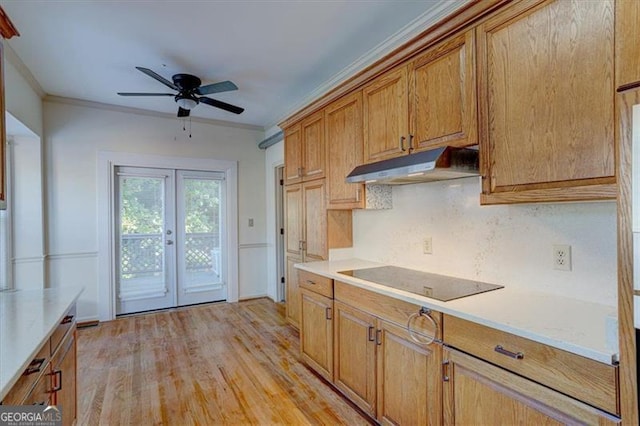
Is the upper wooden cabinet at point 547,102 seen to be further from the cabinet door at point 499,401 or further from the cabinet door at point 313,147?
the cabinet door at point 313,147

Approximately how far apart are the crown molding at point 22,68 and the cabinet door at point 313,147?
102 inches

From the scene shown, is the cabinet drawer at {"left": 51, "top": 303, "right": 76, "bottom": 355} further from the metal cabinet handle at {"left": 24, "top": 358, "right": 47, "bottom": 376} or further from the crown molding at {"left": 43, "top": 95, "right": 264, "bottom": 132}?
the crown molding at {"left": 43, "top": 95, "right": 264, "bottom": 132}

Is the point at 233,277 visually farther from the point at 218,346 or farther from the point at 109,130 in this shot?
the point at 109,130

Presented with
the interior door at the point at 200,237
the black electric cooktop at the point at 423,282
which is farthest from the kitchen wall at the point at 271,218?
the black electric cooktop at the point at 423,282

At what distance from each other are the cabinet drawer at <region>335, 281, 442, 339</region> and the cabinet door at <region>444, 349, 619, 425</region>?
167 mm

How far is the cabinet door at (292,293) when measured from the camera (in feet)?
12.0

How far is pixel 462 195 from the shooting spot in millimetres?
2131

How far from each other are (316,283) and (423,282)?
92 centimetres

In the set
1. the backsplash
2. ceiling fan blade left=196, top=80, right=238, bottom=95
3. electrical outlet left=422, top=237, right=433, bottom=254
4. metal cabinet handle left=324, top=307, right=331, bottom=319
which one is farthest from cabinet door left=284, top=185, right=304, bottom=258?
electrical outlet left=422, top=237, right=433, bottom=254

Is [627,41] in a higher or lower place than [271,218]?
higher

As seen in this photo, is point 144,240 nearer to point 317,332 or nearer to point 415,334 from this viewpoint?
point 317,332

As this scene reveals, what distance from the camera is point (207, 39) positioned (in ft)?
8.65

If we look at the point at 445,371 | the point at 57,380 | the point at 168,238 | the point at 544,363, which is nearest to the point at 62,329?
the point at 57,380

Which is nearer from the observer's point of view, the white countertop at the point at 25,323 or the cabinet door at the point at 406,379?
the white countertop at the point at 25,323
